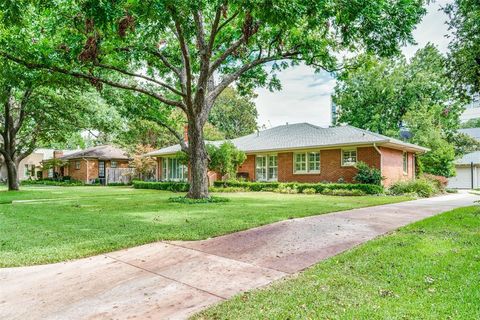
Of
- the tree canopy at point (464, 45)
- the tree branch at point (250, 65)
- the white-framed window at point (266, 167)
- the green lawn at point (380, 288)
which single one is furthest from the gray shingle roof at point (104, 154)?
the green lawn at point (380, 288)

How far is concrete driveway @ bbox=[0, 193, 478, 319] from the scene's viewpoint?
11.2ft

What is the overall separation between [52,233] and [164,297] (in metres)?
4.47

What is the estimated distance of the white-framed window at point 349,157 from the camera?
63.5ft

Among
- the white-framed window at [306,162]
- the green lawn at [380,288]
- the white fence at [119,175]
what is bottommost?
the green lawn at [380,288]

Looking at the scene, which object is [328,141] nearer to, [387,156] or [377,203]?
[387,156]

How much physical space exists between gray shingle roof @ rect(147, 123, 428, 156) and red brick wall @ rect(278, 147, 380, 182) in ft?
2.27

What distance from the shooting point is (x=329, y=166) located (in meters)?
20.1

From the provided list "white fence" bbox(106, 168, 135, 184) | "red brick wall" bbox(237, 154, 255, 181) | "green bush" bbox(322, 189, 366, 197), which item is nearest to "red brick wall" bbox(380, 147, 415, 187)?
"green bush" bbox(322, 189, 366, 197)

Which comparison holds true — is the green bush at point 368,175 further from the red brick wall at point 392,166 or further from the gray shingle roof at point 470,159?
the gray shingle roof at point 470,159

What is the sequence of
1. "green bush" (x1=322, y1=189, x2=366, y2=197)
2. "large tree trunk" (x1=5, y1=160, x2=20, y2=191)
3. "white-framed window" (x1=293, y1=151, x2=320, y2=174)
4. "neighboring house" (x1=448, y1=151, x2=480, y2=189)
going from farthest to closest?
"neighboring house" (x1=448, y1=151, x2=480, y2=189) → "large tree trunk" (x1=5, y1=160, x2=20, y2=191) → "white-framed window" (x1=293, y1=151, x2=320, y2=174) → "green bush" (x1=322, y1=189, x2=366, y2=197)

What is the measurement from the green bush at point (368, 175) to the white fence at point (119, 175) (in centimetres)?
2251

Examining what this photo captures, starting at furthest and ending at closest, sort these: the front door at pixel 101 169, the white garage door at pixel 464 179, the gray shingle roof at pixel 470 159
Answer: the front door at pixel 101 169
the white garage door at pixel 464 179
the gray shingle roof at pixel 470 159

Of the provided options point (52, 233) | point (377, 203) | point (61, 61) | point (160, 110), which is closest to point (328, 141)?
point (377, 203)

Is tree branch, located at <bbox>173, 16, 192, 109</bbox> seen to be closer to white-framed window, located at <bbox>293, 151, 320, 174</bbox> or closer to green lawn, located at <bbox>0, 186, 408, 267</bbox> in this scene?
green lawn, located at <bbox>0, 186, 408, 267</bbox>
